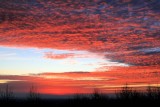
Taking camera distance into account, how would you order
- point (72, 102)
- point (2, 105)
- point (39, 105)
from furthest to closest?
point (72, 102) → point (39, 105) → point (2, 105)

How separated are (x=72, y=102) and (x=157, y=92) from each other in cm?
796

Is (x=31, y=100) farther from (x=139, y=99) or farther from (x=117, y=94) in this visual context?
(x=139, y=99)

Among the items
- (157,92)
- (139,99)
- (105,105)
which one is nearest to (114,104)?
(105,105)

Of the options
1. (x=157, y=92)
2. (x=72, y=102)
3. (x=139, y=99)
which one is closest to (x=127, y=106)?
(x=139, y=99)

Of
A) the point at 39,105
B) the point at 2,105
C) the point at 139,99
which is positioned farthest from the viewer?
the point at 39,105

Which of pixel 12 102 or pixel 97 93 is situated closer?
pixel 12 102

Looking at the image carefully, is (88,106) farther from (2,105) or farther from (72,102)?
(2,105)

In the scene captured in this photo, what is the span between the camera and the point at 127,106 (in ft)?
74.0

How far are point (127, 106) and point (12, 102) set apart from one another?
7686 mm

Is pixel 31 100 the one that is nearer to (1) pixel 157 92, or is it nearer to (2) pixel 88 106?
(2) pixel 88 106

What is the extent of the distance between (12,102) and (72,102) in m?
6.57

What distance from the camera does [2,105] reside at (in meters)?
20.9

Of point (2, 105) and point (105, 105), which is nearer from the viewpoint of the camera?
point (2, 105)

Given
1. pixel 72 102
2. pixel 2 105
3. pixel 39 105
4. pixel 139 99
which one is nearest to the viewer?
pixel 2 105
